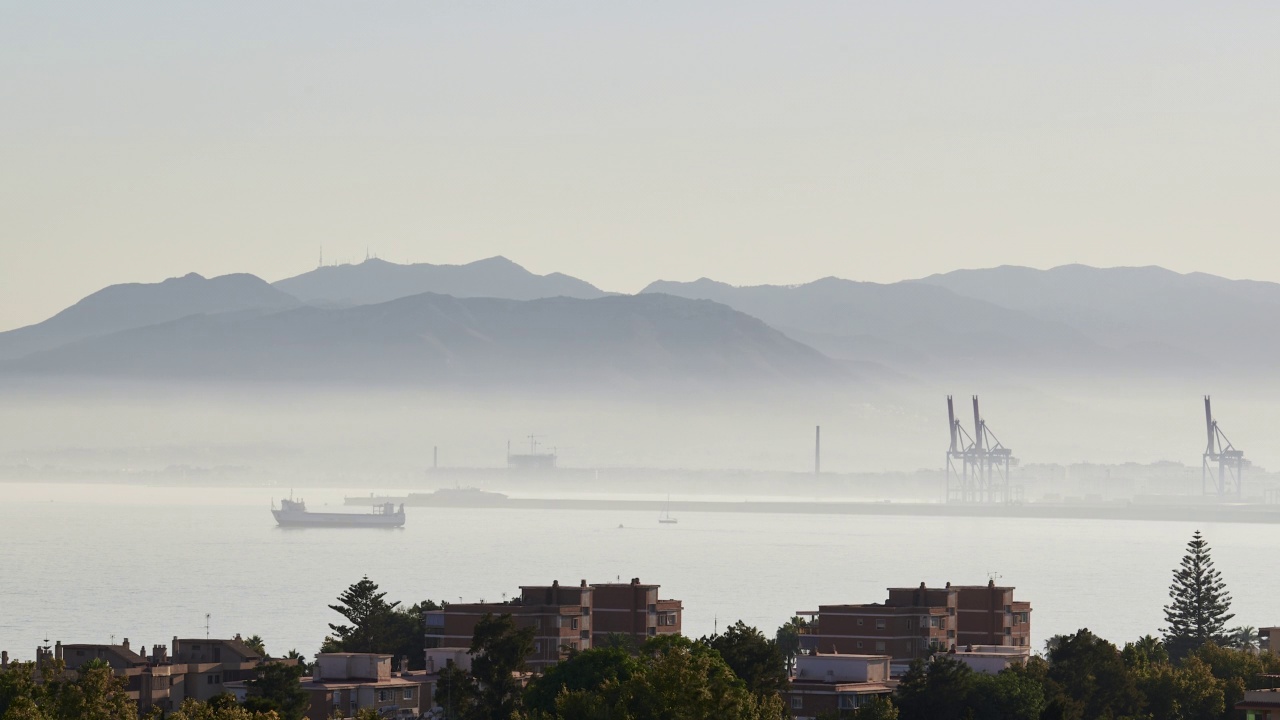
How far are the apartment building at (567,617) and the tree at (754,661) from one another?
16.1 m

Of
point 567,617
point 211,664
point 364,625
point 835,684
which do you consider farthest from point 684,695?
point 364,625

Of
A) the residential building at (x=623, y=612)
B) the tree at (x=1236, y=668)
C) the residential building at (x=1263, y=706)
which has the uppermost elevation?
the residential building at (x=623, y=612)

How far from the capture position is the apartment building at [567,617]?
81000 mm

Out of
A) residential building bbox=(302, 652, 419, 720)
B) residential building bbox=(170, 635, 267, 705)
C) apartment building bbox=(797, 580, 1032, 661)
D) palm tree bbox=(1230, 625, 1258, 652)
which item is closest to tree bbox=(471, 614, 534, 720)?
residential building bbox=(302, 652, 419, 720)

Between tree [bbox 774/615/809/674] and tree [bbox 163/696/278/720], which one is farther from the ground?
tree [bbox 774/615/809/674]

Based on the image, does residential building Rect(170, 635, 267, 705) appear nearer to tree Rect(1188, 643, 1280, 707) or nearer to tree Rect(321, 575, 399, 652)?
tree Rect(321, 575, 399, 652)

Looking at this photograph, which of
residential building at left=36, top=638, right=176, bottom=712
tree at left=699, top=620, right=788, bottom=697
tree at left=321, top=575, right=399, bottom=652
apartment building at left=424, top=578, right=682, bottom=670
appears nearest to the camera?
tree at left=699, top=620, right=788, bottom=697

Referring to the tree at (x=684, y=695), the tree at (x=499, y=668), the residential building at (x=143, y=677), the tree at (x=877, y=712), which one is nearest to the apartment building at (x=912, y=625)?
the tree at (x=877, y=712)

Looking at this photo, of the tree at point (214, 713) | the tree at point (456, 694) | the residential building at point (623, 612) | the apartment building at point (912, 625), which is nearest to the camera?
the tree at point (214, 713)

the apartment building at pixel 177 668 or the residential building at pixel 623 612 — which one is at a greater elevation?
the residential building at pixel 623 612

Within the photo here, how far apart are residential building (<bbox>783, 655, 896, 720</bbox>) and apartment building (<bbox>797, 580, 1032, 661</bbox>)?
956 cm

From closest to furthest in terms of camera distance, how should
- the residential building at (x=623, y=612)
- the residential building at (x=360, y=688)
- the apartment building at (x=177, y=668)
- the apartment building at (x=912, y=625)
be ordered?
the residential building at (x=360, y=688) → the apartment building at (x=177, y=668) → the apartment building at (x=912, y=625) → the residential building at (x=623, y=612)

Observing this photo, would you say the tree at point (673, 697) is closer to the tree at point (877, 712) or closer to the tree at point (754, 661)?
the tree at point (877, 712)

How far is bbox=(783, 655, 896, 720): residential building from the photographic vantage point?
68.2 m
